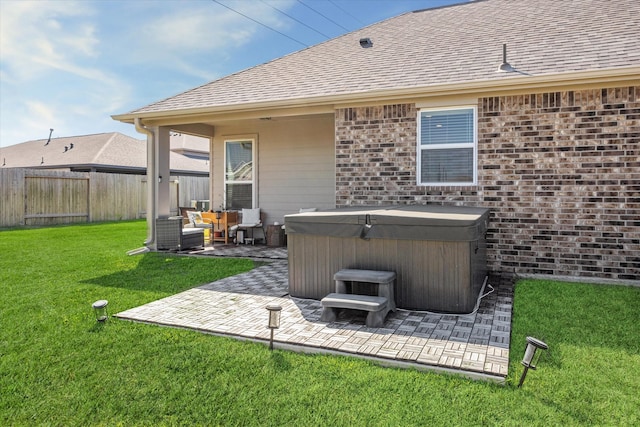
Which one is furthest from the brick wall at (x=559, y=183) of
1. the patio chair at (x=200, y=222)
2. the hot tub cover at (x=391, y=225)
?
the patio chair at (x=200, y=222)

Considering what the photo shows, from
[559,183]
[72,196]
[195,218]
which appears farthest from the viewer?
[72,196]

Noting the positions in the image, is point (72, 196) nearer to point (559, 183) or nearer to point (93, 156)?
point (93, 156)

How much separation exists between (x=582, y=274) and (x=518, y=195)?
1.40 metres

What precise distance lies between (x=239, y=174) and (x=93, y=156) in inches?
530

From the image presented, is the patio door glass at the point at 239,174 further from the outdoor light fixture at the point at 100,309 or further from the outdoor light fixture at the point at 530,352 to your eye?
the outdoor light fixture at the point at 530,352

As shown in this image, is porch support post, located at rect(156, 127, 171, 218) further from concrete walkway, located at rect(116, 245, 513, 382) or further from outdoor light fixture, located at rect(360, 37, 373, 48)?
outdoor light fixture, located at rect(360, 37, 373, 48)

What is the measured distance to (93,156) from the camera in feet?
67.4

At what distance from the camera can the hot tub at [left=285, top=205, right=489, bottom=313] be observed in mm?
4367

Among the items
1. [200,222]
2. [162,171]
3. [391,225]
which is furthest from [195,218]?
[391,225]

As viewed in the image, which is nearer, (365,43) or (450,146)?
(450,146)

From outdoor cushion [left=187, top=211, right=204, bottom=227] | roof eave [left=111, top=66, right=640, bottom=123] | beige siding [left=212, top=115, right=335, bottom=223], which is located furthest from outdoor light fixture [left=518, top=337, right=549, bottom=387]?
outdoor cushion [left=187, top=211, right=204, bottom=227]

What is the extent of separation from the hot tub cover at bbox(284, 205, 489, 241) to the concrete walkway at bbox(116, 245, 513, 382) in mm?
844

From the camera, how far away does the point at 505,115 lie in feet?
20.7

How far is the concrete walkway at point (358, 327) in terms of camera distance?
10.7 feet
